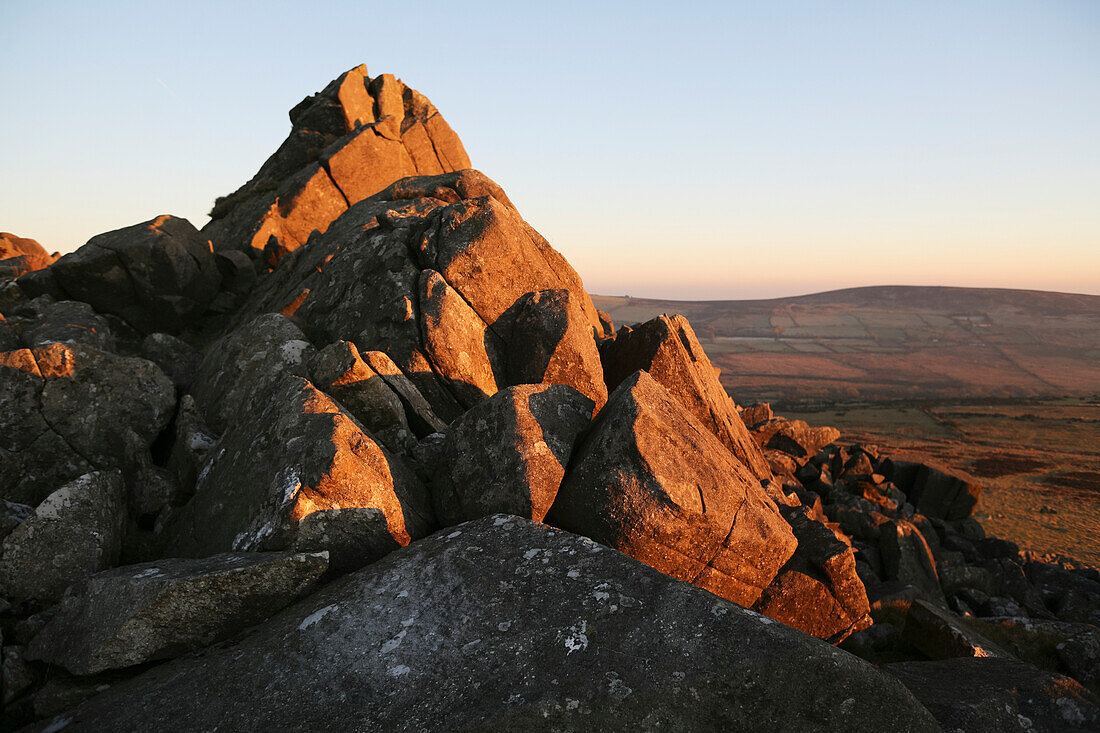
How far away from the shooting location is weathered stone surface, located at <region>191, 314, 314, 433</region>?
13.9 meters

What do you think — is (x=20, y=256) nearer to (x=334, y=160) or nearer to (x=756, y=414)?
(x=334, y=160)

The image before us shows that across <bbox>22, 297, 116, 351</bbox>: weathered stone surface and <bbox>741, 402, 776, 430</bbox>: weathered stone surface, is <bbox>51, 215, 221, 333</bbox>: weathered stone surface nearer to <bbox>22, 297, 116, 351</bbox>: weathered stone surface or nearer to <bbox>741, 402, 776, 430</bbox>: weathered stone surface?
<bbox>22, 297, 116, 351</bbox>: weathered stone surface

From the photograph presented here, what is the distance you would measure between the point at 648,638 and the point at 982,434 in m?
125

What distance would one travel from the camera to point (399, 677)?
654cm

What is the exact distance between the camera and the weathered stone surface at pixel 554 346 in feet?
46.8

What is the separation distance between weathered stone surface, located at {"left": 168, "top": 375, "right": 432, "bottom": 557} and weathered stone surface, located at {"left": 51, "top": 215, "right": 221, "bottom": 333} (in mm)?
14609

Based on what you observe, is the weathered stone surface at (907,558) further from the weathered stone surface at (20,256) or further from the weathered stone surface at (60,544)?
the weathered stone surface at (20,256)

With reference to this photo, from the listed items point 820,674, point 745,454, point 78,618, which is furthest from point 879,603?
point 78,618

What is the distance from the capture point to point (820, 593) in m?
12.0

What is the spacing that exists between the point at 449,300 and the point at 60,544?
8940 mm

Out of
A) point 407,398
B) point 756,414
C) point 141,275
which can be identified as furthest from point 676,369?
point 141,275

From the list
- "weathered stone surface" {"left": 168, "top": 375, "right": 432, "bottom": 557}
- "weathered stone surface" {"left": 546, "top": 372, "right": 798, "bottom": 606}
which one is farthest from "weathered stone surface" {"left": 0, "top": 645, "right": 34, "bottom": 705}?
"weathered stone surface" {"left": 546, "top": 372, "right": 798, "bottom": 606}

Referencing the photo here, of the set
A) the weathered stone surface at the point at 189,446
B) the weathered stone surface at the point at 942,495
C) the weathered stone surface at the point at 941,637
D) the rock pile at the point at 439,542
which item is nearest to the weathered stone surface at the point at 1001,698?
the rock pile at the point at 439,542

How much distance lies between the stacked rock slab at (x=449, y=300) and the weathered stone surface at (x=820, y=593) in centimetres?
568
